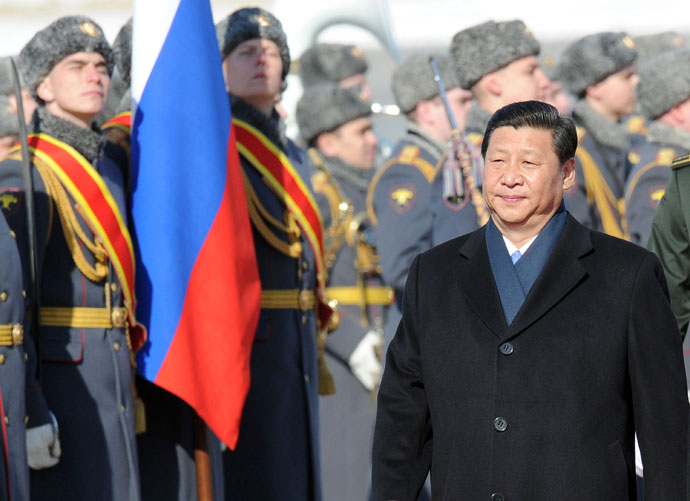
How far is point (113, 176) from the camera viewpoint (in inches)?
247

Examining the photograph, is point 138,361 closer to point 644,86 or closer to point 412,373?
point 412,373

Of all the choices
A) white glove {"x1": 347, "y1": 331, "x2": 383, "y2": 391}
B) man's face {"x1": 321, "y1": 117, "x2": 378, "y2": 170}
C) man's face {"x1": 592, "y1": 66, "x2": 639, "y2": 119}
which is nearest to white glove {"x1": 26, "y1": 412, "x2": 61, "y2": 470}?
white glove {"x1": 347, "y1": 331, "x2": 383, "y2": 391}

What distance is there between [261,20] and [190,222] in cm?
96

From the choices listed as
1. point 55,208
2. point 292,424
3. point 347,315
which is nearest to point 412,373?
point 55,208

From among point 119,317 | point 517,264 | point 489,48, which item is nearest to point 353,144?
point 489,48

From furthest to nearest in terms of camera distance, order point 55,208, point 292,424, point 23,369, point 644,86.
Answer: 1. point 644,86
2. point 292,424
3. point 55,208
4. point 23,369

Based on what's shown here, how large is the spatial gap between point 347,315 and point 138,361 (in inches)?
91.5

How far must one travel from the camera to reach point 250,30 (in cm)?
694

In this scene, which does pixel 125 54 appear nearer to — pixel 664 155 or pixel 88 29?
pixel 88 29

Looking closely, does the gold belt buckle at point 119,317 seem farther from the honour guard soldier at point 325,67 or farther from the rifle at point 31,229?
the honour guard soldier at point 325,67

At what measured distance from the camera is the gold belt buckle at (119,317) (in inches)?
237

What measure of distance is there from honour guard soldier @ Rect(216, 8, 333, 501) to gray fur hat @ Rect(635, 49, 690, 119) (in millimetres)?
2115

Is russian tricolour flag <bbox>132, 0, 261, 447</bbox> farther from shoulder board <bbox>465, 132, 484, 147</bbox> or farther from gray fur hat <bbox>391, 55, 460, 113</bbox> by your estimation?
gray fur hat <bbox>391, 55, 460, 113</bbox>

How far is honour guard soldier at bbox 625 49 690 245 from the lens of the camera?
8.19m
